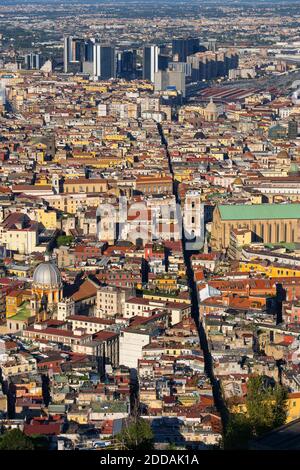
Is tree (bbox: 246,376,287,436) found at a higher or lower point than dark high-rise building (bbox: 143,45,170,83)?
higher

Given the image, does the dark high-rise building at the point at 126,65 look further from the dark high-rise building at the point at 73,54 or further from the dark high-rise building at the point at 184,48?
the dark high-rise building at the point at 184,48

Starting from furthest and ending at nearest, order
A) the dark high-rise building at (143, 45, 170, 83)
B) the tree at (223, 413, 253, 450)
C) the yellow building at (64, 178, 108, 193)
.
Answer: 1. the dark high-rise building at (143, 45, 170, 83)
2. the yellow building at (64, 178, 108, 193)
3. the tree at (223, 413, 253, 450)

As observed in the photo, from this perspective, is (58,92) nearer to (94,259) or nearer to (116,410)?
(94,259)

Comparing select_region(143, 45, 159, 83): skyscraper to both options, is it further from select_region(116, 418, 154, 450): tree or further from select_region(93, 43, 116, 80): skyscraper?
select_region(116, 418, 154, 450): tree

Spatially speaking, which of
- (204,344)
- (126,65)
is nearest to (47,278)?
(204,344)

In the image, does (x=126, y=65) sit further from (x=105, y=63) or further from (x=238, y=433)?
(x=238, y=433)

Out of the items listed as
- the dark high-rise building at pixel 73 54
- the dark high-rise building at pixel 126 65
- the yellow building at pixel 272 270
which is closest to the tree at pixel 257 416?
the yellow building at pixel 272 270

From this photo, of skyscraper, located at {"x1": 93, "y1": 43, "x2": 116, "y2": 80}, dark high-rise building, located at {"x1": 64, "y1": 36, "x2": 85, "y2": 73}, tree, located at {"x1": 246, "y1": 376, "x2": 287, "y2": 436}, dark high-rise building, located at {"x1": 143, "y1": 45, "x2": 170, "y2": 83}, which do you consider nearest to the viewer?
tree, located at {"x1": 246, "y1": 376, "x2": 287, "y2": 436}

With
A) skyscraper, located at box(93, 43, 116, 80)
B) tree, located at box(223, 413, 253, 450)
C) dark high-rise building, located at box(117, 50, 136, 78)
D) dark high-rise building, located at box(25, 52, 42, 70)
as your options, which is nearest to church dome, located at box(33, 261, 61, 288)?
tree, located at box(223, 413, 253, 450)
